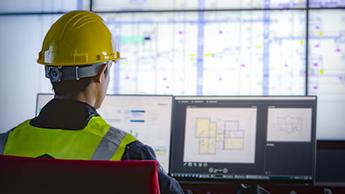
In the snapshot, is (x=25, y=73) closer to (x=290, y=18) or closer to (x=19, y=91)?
(x=19, y=91)

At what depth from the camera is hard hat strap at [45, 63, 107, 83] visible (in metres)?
1.57

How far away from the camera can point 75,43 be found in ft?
5.44

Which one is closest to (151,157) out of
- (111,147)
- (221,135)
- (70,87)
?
(111,147)

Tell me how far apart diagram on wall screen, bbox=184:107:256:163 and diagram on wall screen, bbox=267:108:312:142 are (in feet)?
0.27

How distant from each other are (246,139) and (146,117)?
1.63ft

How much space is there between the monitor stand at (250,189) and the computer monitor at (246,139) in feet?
0.14

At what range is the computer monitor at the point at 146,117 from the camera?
8.43ft

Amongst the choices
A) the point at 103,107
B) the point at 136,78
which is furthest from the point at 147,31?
the point at 103,107

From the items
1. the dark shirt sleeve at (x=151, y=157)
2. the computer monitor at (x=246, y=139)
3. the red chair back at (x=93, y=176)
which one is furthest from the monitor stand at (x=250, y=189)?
the red chair back at (x=93, y=176)

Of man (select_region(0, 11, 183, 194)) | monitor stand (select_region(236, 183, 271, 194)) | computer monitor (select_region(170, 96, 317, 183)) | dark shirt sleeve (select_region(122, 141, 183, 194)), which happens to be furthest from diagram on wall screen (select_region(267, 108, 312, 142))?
dark shirt sleeve (select_region(122, 141, 183, 194))

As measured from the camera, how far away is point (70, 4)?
439 centimetres

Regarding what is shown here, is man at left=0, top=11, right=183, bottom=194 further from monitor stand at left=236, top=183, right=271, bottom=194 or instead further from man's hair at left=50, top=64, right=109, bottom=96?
monitor stand at left=236, top=183, right=271, bottom=194

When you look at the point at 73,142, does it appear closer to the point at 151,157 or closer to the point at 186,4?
the point at 151,157

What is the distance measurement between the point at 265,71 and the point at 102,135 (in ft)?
9.38
